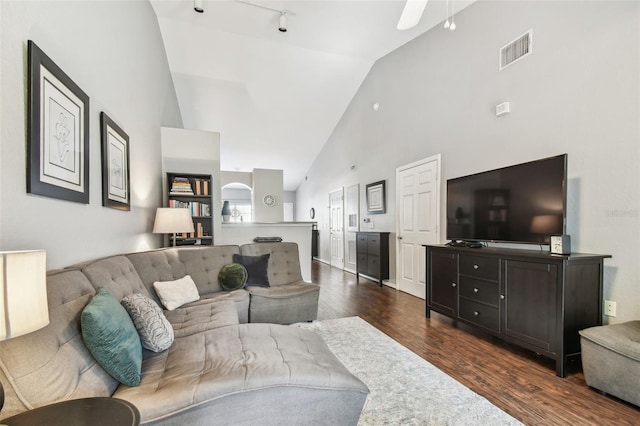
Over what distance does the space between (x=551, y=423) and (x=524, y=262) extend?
3.65 feet

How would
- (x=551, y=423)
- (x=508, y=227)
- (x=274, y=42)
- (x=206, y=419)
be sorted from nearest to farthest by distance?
(x=206, y=419)
(x=551, y=423)
(x=508, y=227)
(x=274, y=42)

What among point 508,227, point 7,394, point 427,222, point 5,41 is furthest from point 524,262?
point 5,41

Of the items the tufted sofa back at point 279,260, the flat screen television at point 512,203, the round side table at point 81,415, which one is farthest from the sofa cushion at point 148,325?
the flat screen television at point 512,203

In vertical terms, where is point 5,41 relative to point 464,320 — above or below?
above

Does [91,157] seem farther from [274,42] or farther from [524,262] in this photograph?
[274,42]

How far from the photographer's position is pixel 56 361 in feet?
3.28

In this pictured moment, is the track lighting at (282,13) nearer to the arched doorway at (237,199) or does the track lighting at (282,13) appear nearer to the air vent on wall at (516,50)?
the air vent on wall at (516,50)

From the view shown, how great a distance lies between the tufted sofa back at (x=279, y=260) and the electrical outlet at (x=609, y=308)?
277cm

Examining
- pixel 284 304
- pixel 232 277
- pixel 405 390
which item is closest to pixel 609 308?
pixel 405 390

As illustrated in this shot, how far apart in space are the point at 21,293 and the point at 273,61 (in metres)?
5.19

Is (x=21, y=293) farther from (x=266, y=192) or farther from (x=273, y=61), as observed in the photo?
(x=266, y=192)

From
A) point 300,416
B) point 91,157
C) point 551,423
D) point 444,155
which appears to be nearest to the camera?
point 300,416

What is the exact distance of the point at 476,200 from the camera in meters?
3.04

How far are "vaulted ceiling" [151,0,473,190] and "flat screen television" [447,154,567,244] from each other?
2.29 metres
